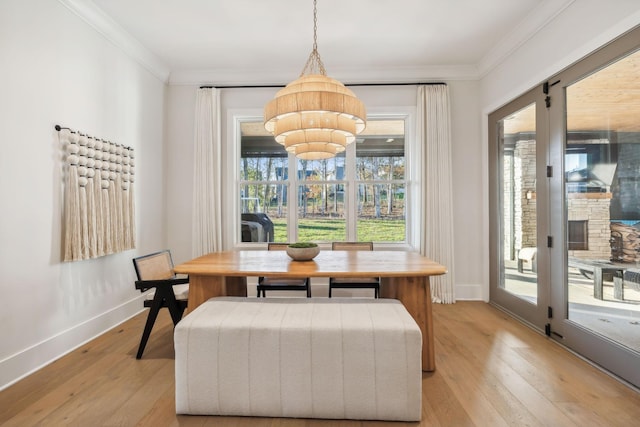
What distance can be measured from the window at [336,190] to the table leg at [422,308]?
2.03 meters

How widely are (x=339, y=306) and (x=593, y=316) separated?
1967 mm

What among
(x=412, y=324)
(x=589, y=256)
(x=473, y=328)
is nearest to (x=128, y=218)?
(x=412, y=324)

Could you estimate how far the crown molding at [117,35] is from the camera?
2740 mm

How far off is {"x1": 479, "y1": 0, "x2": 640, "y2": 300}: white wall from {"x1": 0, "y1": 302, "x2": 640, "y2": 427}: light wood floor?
1.71 m

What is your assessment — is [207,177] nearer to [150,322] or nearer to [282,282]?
[282,282]

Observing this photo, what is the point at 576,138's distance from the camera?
102 inches

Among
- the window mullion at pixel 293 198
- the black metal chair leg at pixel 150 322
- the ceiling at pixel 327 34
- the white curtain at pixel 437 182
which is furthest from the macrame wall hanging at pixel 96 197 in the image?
the white curtain at pixel 437 182

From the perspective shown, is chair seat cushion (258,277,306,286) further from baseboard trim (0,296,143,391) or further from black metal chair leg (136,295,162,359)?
baseboard trim (0,296,143,391)

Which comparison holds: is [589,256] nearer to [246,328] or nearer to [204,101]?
[246,328]

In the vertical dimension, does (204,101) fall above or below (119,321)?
above

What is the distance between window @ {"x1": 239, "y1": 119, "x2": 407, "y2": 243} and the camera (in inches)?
171

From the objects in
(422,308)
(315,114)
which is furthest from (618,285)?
(315,114)

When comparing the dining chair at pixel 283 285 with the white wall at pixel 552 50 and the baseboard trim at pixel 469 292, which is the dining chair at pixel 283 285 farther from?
the white wall at pixel 552 50

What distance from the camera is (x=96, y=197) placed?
9.32ft
